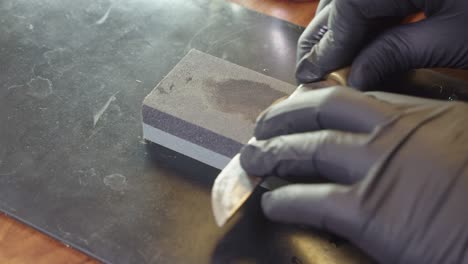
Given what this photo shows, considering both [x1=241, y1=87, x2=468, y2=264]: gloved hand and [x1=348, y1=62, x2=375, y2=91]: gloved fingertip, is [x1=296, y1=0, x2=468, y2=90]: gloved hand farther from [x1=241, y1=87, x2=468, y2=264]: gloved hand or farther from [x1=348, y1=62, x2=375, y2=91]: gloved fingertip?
[x1=241, y1=87, x2=468, y2=264]: gloved hand

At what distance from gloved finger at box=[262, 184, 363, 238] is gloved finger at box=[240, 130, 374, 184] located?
1.0 inches

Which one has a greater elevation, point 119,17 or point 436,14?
point 436,14

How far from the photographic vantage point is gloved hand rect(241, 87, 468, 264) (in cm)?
61

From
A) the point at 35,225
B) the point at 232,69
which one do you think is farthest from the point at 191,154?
the point at 35,225

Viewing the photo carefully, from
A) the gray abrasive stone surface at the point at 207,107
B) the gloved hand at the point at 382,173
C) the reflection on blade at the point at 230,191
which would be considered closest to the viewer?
the gloved hand at the point at 382,173

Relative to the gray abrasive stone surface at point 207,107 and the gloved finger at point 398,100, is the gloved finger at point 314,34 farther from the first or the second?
the gloved finger at point 398,100

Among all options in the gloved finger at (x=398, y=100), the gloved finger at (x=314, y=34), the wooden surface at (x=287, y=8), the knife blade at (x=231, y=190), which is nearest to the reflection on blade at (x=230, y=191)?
the knife blade at (x=231, y=190)

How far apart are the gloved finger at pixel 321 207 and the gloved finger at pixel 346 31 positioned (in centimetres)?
31

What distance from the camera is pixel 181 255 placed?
30.1 inches

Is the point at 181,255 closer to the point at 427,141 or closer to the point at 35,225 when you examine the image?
the point at 35,225

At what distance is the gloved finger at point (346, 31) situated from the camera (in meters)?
0.85

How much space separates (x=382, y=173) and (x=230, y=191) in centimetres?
21

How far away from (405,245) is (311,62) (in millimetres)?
405

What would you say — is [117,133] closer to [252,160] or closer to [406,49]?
[252,160]
